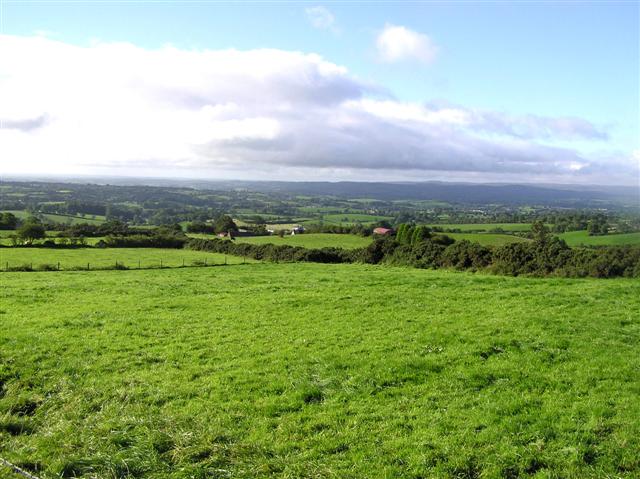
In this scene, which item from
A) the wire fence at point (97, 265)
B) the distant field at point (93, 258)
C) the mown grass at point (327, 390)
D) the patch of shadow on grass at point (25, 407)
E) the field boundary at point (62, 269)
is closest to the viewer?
the mown grass at point (327, 390)

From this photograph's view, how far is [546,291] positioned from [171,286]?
18402 mm

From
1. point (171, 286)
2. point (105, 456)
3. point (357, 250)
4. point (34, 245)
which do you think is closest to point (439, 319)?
point (105, 456)

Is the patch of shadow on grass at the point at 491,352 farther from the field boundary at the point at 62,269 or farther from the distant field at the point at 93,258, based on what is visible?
the distant field at the point at 93,258

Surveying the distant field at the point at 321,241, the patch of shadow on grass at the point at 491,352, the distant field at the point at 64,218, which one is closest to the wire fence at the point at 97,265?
the distant field at the point at 321,241

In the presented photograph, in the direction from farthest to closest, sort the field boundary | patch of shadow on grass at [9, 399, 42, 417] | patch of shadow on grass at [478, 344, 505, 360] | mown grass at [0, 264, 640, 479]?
the field boundary < patch of shadow on grass at [478, 344, 505, 360] < patch of shadow on grass at [9, 399, 42, 417] < mown grass at [0, 264, 640, 479]

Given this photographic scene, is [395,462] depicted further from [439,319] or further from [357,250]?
[357,250]

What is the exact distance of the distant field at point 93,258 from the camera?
41.1m

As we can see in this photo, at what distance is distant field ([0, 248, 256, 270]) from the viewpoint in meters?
41.1

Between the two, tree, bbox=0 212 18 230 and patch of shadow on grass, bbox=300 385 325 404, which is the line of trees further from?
tree, bbox=0 212 18 230

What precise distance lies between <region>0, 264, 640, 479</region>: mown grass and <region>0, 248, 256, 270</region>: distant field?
25.8m

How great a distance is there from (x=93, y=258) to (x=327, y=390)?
139ft

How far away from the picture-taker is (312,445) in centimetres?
733

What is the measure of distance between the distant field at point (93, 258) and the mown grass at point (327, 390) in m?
25.8

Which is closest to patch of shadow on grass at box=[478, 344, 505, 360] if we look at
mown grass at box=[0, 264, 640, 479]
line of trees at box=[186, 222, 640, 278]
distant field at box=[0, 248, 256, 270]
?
mown grass at box=[0, 264, 640, 479]
